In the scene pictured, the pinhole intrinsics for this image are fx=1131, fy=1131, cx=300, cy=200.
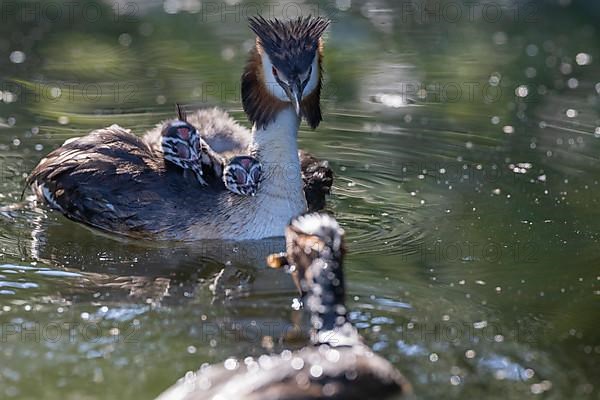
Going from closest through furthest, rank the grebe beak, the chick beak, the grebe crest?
the chick beak < the grebe beak < the grebe crest

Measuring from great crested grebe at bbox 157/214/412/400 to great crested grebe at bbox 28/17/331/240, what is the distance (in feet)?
5.37

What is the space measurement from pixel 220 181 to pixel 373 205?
1.18m

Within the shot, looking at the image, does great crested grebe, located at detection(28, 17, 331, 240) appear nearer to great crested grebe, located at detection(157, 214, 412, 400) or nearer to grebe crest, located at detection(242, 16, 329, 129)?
grebe crest, located at detection(242, 16, 329, 129)

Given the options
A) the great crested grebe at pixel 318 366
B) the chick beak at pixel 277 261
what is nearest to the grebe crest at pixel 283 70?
the chick beak at pixel 277 261

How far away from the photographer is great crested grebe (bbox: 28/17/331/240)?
26.4 ft

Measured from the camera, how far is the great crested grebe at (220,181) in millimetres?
8047

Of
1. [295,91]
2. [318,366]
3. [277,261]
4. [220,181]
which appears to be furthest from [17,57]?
[318,366]

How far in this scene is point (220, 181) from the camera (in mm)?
8570

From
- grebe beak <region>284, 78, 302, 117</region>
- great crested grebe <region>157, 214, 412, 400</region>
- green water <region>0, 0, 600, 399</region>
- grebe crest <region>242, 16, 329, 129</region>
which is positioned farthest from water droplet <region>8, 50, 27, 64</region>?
great crested grebe <region>157, 214, 412, 400</region>

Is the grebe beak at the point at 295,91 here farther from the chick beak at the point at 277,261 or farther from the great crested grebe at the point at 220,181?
the chick beak at the point at 277,261

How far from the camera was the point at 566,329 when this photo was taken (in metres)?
6.42

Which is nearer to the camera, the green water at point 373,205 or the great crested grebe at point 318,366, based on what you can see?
the great crested grebe at point 318,366

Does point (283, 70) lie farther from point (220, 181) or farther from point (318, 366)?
point (318, 366)

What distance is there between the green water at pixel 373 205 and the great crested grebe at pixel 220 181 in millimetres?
206
